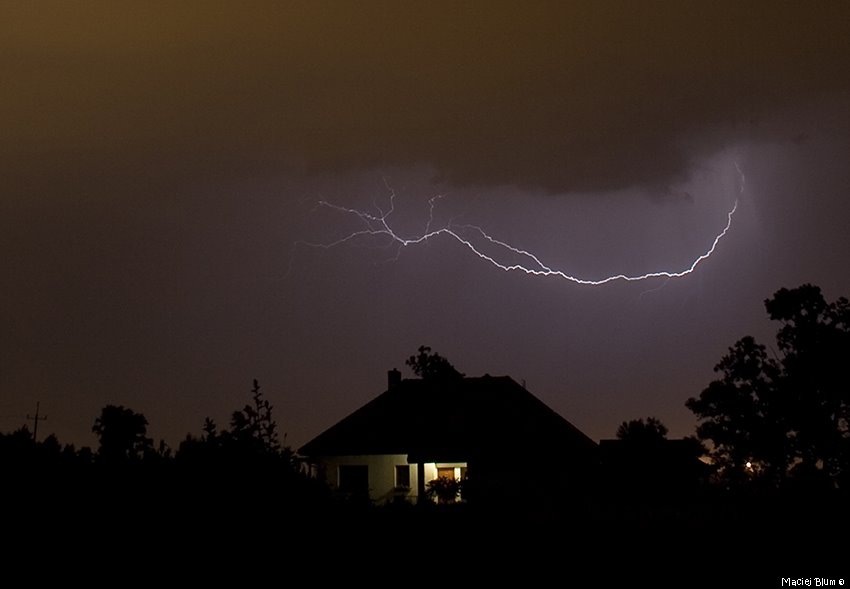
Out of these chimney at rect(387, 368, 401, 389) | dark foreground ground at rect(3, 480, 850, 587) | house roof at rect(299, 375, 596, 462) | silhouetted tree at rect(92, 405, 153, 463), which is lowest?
dark foreground ground at rect(3, 480, 850, 587)

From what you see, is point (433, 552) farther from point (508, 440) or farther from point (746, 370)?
point (508, 440)

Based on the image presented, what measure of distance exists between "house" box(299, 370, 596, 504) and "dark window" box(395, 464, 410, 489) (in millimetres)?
35

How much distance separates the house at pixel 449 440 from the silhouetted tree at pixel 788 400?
4751mm

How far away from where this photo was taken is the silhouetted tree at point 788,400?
23797 mm

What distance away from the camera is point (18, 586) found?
561 cm

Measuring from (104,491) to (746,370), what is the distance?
2206cm

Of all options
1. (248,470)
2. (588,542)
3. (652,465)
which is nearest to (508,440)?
(652,465)

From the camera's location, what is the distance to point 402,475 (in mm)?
30750

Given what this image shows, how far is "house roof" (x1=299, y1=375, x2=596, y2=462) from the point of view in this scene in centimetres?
2902

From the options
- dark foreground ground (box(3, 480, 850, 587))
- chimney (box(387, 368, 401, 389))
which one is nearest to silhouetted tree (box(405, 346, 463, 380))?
chimney (box(387, 368, 401, 389))

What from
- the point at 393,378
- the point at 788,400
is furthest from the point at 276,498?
the point at 393,378

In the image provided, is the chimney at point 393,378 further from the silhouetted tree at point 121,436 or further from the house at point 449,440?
the silhouetted tree at point 121,436

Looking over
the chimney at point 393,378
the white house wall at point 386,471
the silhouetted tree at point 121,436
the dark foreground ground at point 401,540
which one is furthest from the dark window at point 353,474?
the silhouetted tree at point 121,436

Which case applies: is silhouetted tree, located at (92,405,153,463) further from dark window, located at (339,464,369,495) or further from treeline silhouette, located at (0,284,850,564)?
dark window, located at (339,464,369,495)
